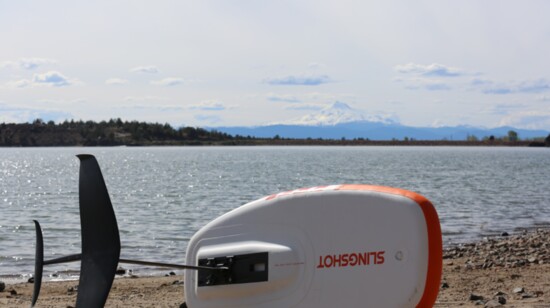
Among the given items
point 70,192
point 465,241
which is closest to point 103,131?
point 70,192

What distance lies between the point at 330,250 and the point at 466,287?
4657 millimetres

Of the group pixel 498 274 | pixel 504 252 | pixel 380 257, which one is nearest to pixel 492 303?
pixel 498 274

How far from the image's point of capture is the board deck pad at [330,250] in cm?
696

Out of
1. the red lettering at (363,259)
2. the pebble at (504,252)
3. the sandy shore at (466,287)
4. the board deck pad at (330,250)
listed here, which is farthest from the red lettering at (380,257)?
the pebble at (504,252)

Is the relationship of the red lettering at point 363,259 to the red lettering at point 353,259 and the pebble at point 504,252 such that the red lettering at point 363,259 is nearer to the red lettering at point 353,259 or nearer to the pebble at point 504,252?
the red lettering at point 353,259

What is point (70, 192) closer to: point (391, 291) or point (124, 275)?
point (124, 275)

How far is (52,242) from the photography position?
789 inches

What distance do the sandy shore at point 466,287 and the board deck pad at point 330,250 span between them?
2958 mm

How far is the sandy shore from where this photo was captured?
10219 millimetres

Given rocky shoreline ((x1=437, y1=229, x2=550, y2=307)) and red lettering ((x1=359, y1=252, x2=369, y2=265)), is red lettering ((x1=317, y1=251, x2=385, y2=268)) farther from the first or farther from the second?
rocky shoreline ((x1=437, y1=229, x2=550, y2=307))

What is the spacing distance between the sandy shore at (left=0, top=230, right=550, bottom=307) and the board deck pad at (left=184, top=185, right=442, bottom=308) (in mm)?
2958

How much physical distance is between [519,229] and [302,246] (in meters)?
16.4

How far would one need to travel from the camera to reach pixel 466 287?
11320 mm

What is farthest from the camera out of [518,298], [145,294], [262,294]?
[145,294]
